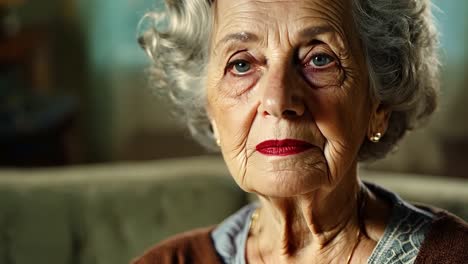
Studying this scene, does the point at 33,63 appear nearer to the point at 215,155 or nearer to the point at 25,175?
the point at 215,155

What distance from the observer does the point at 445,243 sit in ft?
4.65

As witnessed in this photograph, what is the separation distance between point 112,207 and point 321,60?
35.4 inches

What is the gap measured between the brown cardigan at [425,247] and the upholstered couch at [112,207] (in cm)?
36

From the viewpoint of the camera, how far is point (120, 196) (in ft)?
6.80

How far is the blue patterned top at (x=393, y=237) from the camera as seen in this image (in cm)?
142

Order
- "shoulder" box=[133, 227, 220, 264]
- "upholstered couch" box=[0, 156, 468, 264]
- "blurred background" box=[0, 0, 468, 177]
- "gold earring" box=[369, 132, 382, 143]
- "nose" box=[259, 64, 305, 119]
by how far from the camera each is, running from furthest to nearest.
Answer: "blurred background" box=[0, 0, 468, 177] < "upholstered couch" box=[0, 156, 468, 264] < "shoulder" box=[133, 227, 220, 264] < "gold earring" box=[369, 132, 382, 143] < "nose" box=[259, 64, 305, 119]

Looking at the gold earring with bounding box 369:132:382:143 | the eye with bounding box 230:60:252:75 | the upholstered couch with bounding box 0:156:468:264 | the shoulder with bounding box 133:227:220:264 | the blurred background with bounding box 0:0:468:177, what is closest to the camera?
the eye with bounding box 230:60:252:75

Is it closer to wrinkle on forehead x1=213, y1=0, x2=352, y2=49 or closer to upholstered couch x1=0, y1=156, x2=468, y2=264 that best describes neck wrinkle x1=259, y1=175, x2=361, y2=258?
wrinkle on forehead x1=213, y1=0, x2=352, y2=49

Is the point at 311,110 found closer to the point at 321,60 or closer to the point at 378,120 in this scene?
the point at 321,60

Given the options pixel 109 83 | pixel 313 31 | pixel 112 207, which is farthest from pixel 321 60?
pixel 109 83

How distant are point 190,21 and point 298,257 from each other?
0.50 m

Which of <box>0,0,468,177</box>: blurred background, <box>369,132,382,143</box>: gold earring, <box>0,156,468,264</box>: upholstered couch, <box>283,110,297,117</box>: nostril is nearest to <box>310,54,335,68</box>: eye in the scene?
<box>283,110,297,117</box>: nostril

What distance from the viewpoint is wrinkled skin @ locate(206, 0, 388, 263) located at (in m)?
1.32

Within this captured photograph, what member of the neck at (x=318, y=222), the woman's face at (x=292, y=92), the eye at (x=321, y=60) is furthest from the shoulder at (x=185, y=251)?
the eye at (x=321, y=60)
